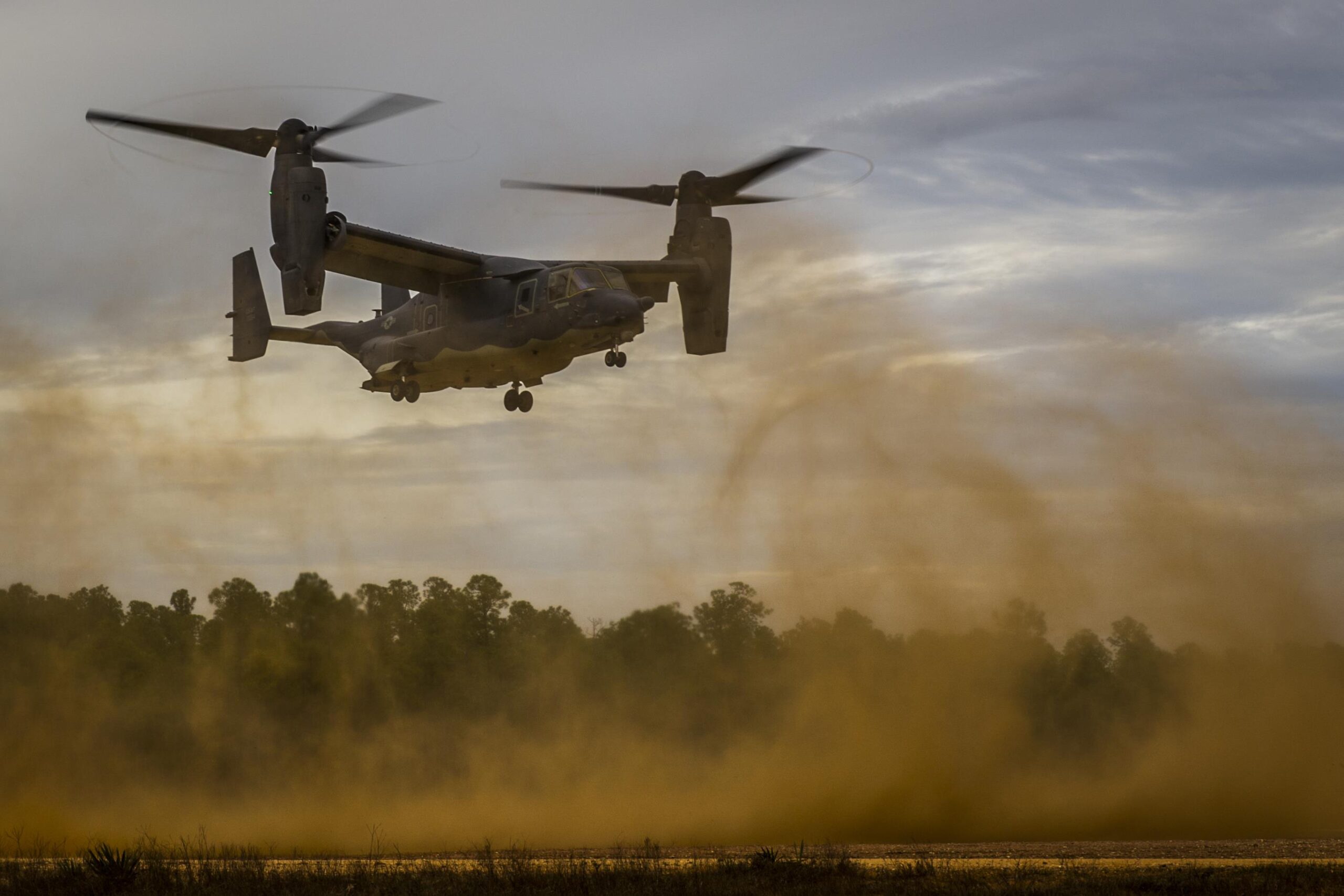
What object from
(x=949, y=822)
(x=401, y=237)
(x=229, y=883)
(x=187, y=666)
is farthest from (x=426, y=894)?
(x=187, y=666)

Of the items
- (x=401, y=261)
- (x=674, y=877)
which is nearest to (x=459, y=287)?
(x=401, y=261)

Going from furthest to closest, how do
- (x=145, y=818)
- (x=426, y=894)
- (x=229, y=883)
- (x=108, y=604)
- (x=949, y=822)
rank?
(x=108, y=604)
(x=145, y=818)
(x=949, y=822)
(x=229, y=883)
(x=426, y=894)

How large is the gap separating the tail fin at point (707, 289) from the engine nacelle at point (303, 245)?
1025cm

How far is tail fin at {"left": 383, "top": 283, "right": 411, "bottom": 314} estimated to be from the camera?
38094 mm

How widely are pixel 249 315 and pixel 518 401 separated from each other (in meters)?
6.92

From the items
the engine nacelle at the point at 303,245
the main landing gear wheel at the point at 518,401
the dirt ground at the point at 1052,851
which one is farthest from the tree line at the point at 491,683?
the engine nacelle at the point at 303,245

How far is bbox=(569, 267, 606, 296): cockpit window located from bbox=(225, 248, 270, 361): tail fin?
7896mm

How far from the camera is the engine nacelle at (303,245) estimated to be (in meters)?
31.0

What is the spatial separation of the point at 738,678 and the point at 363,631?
15797mm

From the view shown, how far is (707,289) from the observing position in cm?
3825

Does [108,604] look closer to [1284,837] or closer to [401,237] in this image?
[401,237]

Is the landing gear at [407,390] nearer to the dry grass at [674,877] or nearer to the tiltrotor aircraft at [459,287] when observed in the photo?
the tiltrotor aircraft at [459,287]

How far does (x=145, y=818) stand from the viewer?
158 ft

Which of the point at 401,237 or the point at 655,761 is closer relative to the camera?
the point at 401,237
